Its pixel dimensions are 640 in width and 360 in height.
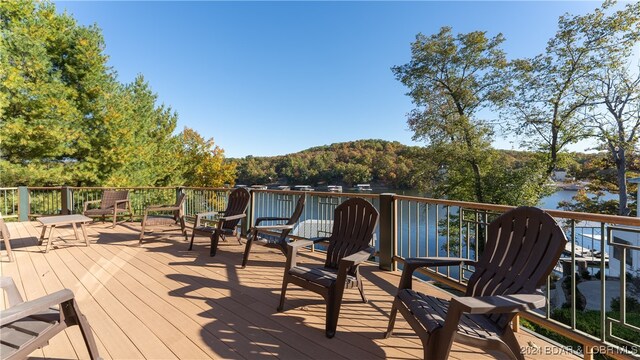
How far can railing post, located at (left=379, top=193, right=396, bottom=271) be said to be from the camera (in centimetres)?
364

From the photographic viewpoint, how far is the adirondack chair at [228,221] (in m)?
4.38

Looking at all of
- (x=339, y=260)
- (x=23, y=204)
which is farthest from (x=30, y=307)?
(x=23, y=204)

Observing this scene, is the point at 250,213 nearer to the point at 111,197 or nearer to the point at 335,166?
the point at 111,197

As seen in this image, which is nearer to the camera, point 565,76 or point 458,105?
point 565,76

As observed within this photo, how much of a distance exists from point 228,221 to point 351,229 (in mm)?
2570

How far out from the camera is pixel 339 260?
2.75 metres

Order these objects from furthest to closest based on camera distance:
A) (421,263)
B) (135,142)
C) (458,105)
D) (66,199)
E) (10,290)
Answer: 1. (458,105)
2. (135,142)
3. (66,199)
4. (421,263)
5. (10,290)

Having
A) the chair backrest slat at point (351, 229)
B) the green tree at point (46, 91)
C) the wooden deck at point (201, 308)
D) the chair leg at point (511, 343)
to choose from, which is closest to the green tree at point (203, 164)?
the green tree at point (46, 91)

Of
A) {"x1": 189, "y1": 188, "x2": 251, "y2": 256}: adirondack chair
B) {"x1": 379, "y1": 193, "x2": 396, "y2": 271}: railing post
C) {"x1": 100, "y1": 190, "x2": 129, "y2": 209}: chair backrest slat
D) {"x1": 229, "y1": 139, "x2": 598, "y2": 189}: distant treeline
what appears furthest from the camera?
{"x1": 229, "y1": 139, "x2": 598, "y2": 189}: distant treeline

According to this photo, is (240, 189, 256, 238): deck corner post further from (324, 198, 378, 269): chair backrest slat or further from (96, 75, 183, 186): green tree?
(96, 75, 183, 186): green tree

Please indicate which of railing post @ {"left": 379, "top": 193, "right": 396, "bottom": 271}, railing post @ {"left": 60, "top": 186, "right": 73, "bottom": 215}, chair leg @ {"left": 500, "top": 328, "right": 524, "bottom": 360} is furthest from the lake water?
railing post @ {"left": 60, "top": 186, "right": 73, "bottom": 215}

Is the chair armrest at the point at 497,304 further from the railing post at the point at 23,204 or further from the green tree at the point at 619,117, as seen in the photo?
the green tree at the point at 619,117

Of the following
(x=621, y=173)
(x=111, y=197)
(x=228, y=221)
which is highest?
(x=621, y=173)

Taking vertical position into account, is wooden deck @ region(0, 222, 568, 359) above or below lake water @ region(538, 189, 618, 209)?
below
